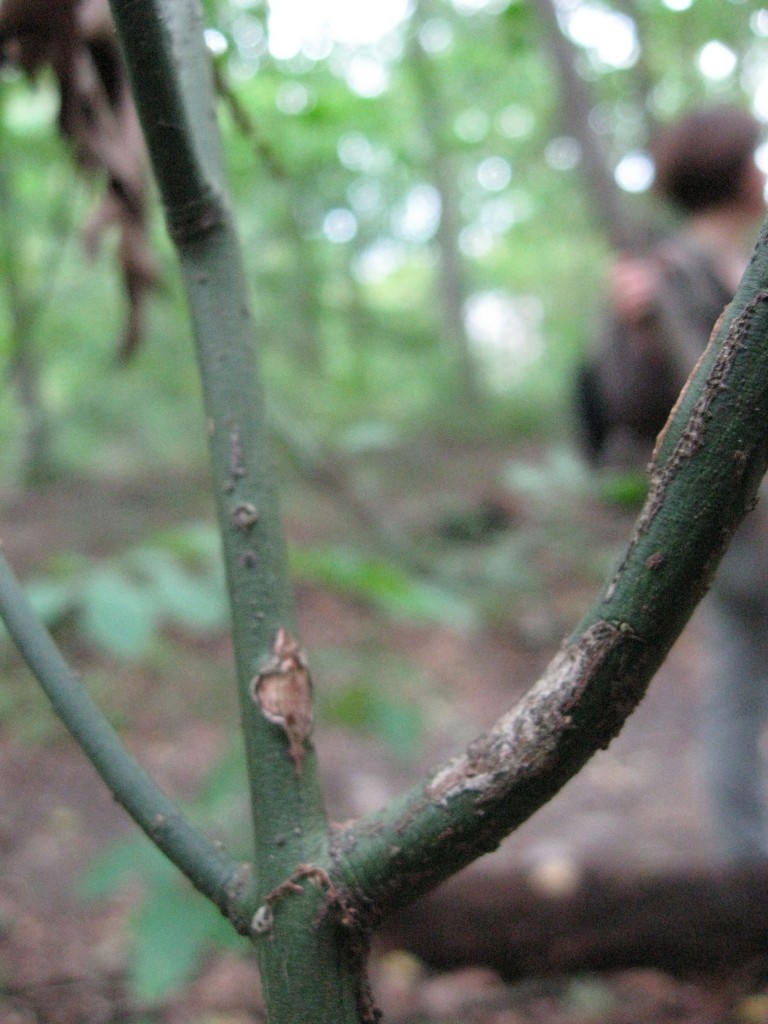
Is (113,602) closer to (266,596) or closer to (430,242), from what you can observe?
(266,596)

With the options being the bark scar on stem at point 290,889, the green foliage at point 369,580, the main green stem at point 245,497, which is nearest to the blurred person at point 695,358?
the green foliage at point 369,580

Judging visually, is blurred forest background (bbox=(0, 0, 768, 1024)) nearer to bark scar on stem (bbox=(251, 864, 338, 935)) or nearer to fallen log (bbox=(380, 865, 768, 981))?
fallen log (bbox=(380, 865, 768, 981))

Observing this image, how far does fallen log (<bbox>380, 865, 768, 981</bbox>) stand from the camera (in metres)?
2.39

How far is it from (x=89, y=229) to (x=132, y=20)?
886mm

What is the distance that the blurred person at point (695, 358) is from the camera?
6.81ft

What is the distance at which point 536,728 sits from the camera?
0.66 meters

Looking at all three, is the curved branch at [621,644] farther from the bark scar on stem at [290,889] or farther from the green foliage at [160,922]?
the green foliage at [160,922]

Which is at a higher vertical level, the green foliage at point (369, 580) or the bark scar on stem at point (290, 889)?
the bark scar on stem at point (290, 889)

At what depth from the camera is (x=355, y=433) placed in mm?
2441

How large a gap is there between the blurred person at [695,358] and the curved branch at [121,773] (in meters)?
1.62

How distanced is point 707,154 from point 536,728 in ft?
6.79

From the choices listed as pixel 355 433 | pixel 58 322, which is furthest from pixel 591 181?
pixel 58 322

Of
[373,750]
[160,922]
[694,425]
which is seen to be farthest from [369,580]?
[373,750]

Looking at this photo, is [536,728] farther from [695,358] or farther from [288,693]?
[695,358]
